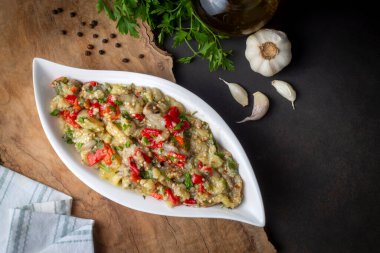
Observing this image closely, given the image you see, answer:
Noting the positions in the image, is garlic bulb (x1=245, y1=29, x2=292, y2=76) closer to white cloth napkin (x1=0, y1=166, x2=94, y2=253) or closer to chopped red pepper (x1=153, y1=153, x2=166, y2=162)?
chopped red pepper (x1=153, y1=153, x2=166, y2=162)

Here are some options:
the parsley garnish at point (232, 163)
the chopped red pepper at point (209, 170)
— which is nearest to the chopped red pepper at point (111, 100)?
the chopped red pepper at point (209, 170)

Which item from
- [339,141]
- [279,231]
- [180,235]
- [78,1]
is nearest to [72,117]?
[78,1]

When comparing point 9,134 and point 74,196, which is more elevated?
point 9,134

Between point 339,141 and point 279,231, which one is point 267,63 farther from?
point 279,231

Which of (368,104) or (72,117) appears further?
(368,104)

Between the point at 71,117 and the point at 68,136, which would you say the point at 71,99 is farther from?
the point at 68,136

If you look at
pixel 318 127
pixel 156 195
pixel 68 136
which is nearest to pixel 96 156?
pixel 68 136

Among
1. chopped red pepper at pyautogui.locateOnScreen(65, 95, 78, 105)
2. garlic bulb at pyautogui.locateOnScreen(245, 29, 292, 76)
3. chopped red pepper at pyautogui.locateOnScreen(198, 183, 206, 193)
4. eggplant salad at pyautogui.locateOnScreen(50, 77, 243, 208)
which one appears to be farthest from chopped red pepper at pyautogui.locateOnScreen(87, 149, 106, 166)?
garlic bulb at pyautogui.locateOnScreen(245, 29, 292, 76)
